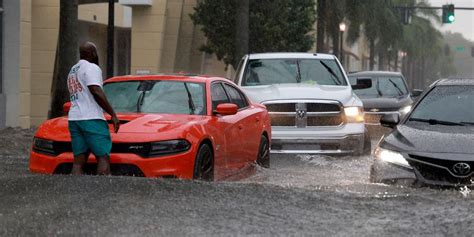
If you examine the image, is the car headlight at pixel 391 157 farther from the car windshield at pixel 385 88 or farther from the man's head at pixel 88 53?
the car windshield at pixel 385 88

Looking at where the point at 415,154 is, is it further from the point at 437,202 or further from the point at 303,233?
the point at 303,233

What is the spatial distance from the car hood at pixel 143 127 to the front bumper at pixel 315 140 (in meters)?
3.59

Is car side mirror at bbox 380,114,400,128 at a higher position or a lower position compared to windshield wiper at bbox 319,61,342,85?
lower

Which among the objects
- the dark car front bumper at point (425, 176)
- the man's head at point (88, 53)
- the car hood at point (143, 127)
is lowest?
the dark car front bumper at point (425, 176)

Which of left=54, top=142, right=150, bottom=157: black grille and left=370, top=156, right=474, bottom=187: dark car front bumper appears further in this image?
left=54, top=142, right=150, bottom=157: black grille

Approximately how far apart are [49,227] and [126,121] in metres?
2.88

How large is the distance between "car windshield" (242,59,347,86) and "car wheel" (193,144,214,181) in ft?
16.6

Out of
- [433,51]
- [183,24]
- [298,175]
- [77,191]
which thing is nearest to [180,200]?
[77,191]

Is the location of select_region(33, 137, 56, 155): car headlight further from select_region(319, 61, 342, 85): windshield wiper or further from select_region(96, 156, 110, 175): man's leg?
select_region(319, 61, 342, 85): windshield wiper

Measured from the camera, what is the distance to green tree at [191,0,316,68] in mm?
33281

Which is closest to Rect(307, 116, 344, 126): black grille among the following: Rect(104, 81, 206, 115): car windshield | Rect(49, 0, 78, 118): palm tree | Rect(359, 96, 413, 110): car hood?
Rect(104, 81, 206, 115): car windshield

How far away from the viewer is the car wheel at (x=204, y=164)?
9.27 meters

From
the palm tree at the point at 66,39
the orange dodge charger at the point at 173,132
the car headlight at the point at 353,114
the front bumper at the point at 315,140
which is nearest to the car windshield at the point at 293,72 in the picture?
the car headlight at the point at 353,114

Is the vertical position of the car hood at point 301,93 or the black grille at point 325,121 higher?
the car hood at point 301,93
